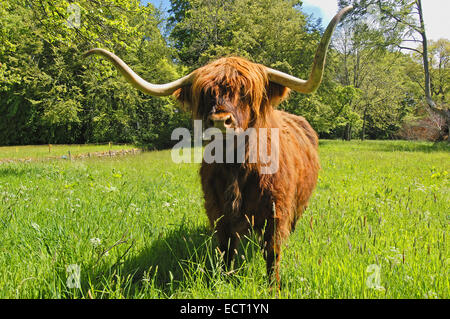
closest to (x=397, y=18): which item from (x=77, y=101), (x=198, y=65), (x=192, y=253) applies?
(x=198, y=65)

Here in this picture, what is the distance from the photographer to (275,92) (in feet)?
8.64

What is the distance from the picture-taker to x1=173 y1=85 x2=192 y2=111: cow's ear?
272cm

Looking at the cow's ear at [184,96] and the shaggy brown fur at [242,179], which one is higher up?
the cow's ear at [184,96]

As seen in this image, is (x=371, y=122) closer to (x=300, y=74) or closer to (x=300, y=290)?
(x=300, y=74)

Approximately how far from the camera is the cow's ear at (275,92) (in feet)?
8.62

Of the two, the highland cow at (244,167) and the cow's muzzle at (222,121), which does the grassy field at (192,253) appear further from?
the cow's muzzle at (222,121)

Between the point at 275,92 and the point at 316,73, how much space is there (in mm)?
514

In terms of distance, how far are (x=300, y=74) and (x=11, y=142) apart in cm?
2940

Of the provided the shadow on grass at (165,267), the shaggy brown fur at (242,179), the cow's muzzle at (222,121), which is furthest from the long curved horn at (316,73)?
the shadow on grass at (165,267)

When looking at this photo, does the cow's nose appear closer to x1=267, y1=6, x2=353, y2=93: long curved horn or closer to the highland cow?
the highland cow

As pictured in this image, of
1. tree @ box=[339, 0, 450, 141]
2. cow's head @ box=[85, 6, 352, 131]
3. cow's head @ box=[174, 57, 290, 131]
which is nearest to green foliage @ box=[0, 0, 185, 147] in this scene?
tree @ box=[339, 0, 450, 141]

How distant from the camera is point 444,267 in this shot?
1838mm

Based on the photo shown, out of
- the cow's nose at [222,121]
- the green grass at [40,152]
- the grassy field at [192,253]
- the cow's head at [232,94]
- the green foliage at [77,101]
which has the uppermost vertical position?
the green foliage at [77,101]
